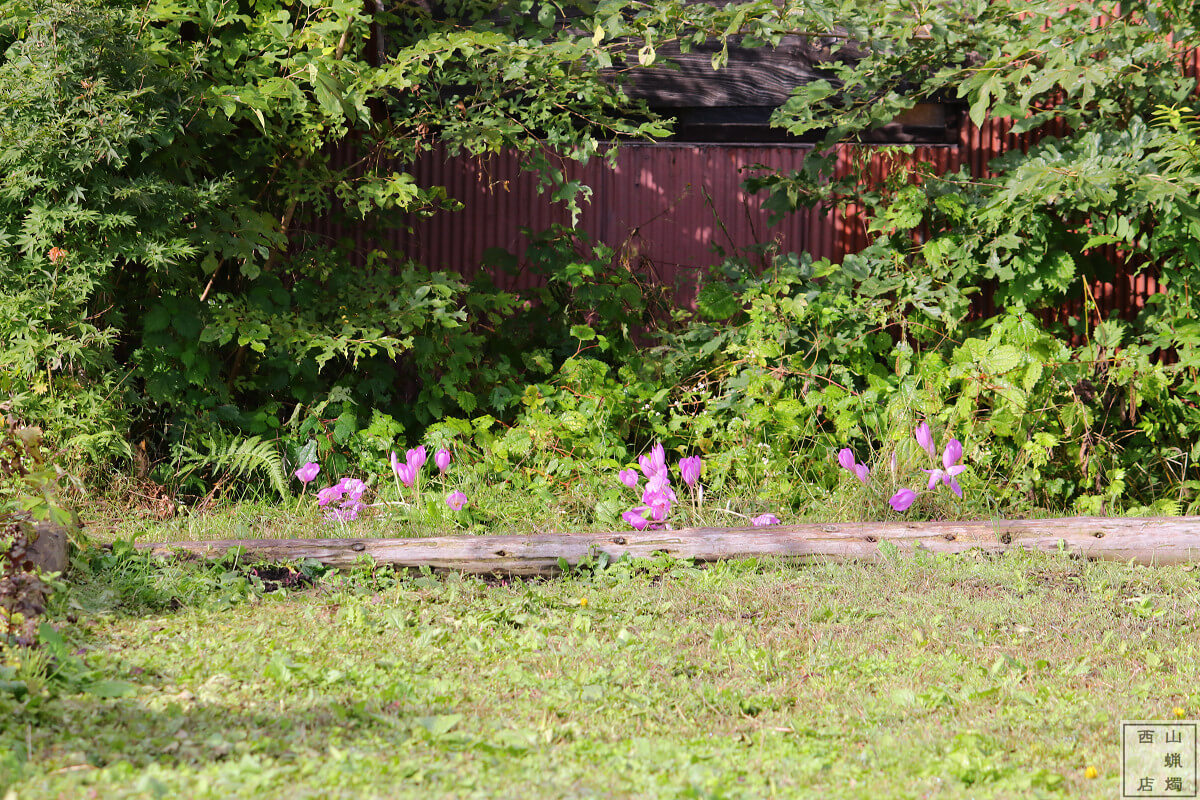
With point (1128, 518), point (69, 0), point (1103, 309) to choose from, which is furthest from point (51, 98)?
point (1103, 309)

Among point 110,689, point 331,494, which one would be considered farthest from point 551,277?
point 110,689

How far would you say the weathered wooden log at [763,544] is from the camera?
3.91 metres

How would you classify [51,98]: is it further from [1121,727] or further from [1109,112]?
[1109,112]

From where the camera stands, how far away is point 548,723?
2.59 meters

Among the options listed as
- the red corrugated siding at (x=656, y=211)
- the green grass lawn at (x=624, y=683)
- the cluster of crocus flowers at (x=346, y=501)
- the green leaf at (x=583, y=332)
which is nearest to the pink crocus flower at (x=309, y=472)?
the cluster of crocus flowers at (x=346, y=501)

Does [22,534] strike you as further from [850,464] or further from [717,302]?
[717,302]

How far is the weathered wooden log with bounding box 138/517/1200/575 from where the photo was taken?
3.91m

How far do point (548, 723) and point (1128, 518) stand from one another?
3.03 metres

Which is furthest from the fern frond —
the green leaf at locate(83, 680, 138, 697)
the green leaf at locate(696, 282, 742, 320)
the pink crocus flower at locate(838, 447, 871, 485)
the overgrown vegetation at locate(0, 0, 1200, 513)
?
the pink crocus flower at locate(838, 447, 871, 485)

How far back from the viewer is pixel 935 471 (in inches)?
178

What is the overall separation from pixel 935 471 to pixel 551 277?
2517 mm

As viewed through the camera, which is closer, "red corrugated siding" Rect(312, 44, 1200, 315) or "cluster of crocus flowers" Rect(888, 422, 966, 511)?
"cluster of crocus flowers" Rect(888, 422, 966, 511)

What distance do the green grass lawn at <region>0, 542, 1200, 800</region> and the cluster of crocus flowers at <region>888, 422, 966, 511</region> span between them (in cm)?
38

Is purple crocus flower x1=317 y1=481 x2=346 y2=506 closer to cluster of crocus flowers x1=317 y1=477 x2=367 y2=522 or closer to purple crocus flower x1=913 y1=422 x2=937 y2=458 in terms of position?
cluster of crocus flowers x1=317 y1=477 x2=367 y2=522
